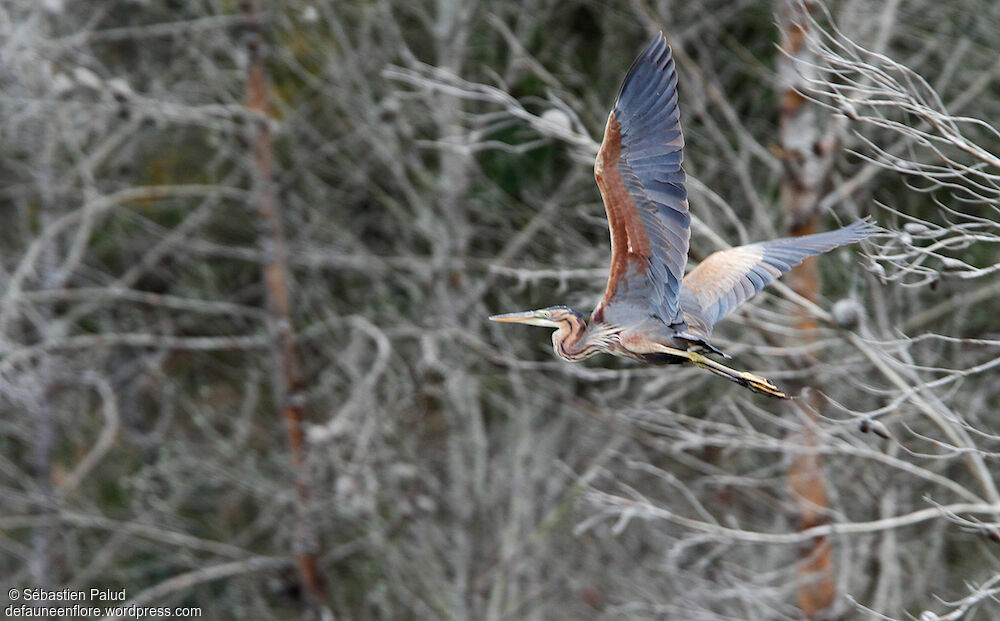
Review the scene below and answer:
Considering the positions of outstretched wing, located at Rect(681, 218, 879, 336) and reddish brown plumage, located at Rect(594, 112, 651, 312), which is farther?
outstretched wing, located at Rect(681, 218, 879, 336)

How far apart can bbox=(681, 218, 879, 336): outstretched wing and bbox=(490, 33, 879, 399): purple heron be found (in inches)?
0.8

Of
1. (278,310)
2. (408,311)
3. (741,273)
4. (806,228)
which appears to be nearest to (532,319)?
(741,273)

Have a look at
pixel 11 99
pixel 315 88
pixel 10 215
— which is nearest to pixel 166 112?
pixel 11 99

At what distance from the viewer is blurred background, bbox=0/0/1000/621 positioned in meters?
7.12

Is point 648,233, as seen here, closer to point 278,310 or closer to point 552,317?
point 552,317

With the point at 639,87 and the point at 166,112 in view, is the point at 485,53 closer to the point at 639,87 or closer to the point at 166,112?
the point at 166,112

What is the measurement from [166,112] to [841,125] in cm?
423

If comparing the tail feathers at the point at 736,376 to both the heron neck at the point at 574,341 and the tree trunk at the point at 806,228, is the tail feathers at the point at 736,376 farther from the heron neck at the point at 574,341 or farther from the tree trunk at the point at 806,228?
the tree trunk at the point at 806,228

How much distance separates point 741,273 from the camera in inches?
178

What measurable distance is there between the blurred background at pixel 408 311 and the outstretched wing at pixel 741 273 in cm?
158

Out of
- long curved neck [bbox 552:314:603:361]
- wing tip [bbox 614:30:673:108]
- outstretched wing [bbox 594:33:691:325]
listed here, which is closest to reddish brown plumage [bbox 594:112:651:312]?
outstretched wing [bbox 594:33:691:325]

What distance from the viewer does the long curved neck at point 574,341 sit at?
4.29 meters

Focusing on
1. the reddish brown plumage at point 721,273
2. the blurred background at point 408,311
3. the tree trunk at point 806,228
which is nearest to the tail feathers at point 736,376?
the reddish brown plumage at point 721,273

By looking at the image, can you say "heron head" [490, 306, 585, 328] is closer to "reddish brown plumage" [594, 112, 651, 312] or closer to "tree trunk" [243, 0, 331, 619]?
"reddish brown plumage" [594, 112, 651, 312]
